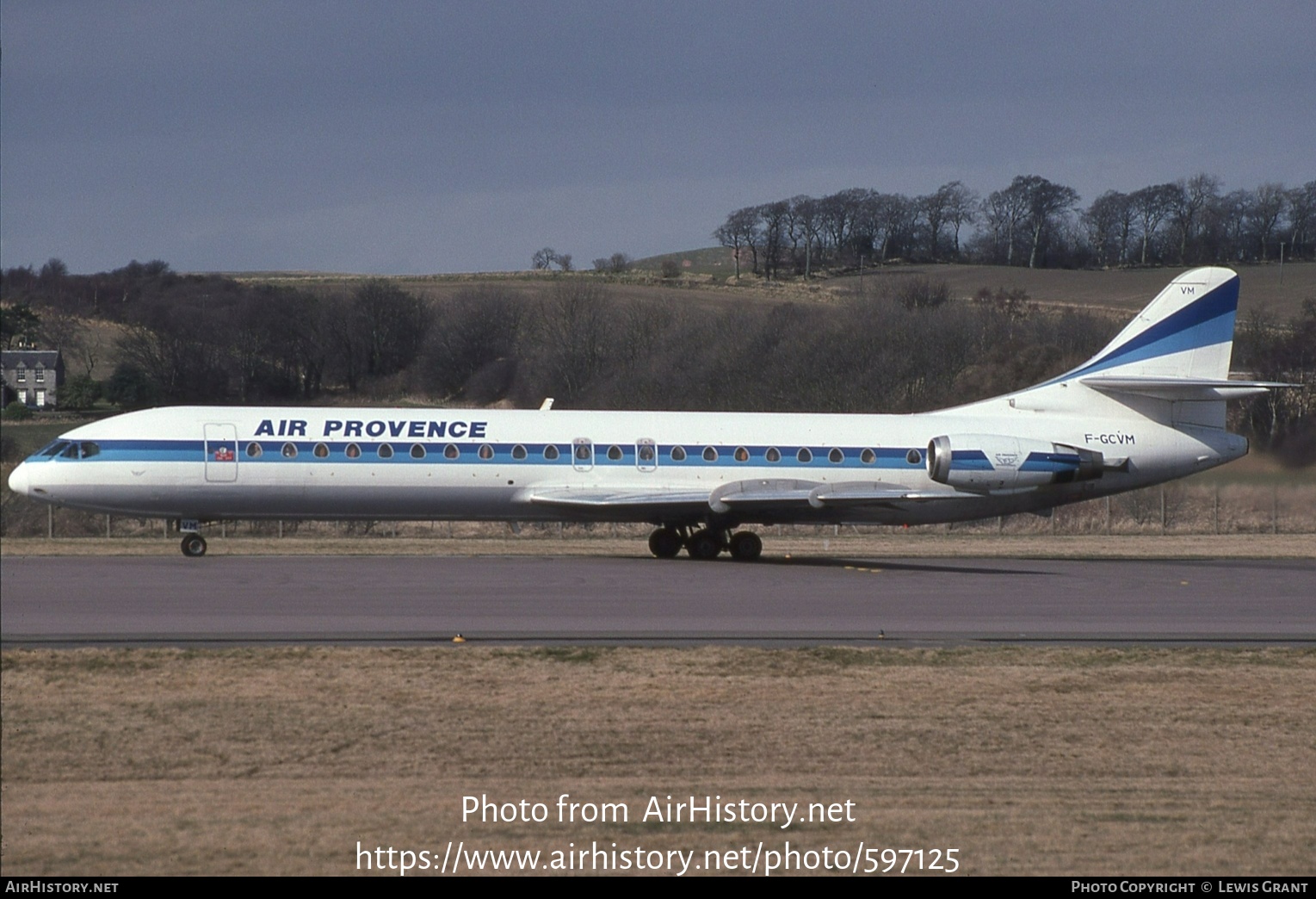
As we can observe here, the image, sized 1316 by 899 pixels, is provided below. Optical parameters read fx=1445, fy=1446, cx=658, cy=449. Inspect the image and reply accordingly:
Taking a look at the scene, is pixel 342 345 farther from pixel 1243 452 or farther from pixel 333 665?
pixel 333 665

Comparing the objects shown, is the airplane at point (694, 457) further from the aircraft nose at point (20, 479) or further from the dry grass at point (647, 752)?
the dry grass at point (647, 752)

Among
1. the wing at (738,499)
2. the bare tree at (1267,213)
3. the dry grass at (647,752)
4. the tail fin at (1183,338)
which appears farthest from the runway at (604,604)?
the bare tree at (1267,213)

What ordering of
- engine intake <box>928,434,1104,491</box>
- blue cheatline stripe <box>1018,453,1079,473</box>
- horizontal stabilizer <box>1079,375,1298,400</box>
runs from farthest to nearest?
horizontal stabilizer <box>1079,375,1298,400</box>
blue cheatline stripe <box>1018,453,1079,473</box>
engine intake <box>928,434,1104,491</box>

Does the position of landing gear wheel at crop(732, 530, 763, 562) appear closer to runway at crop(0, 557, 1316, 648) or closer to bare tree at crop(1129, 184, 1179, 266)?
runway at crop(0, 557, 1316, 648)

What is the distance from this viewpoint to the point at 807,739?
40.8 ft

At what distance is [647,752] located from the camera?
39.1ft

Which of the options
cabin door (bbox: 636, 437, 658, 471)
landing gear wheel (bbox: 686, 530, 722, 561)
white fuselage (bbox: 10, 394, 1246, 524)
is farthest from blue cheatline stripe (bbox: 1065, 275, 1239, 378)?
cabin door (bbox: 636, 437, 658, 471)

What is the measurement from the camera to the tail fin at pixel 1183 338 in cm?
3459

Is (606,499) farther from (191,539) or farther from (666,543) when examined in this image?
(191,539)

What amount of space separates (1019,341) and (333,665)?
50761 mm

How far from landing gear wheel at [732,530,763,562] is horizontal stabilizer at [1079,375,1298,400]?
9044 millimetres

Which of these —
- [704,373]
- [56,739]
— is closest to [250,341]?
[704,373]

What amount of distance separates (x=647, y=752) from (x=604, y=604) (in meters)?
9.02

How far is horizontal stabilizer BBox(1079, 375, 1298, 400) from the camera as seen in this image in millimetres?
32906
